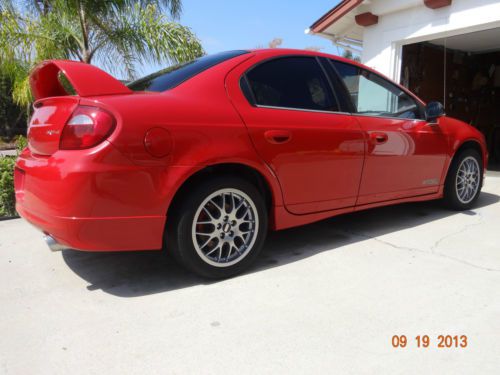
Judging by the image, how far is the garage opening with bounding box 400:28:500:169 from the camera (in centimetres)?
835

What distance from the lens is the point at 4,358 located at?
1891 mm

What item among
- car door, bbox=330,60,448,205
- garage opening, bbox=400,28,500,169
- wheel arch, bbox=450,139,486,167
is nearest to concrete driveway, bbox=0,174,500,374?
car door, bbox=330,60,448,205

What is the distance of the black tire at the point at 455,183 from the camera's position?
418cm

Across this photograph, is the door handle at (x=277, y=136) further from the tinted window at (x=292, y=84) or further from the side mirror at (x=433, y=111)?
the side mirror at (x=433, y=111)

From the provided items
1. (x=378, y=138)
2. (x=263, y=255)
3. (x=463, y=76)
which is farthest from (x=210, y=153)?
(x=463, y=76)

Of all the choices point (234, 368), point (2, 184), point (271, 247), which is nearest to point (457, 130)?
point (271, 247)

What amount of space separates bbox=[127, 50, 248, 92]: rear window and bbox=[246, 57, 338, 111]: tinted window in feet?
0.83

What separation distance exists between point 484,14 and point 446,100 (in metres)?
3.60

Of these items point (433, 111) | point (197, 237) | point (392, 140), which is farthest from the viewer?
point (433, 111)

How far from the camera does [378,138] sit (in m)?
3.34

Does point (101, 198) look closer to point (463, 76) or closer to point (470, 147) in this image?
point (470, 147)

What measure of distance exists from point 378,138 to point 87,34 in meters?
5.84

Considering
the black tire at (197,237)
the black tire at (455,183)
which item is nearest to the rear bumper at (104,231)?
the black tire at (197,237)

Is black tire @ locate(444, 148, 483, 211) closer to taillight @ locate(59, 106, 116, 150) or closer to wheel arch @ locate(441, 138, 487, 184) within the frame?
wheel arch @ locate(441, 138, 487, 184)
